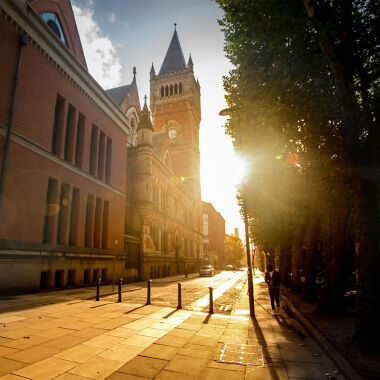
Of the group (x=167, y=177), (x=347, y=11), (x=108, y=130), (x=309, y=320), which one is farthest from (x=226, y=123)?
(x=167, y=177)

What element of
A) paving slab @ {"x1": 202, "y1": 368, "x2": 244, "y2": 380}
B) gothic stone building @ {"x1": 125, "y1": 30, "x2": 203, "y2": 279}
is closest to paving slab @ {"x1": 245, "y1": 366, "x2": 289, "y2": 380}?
paving slab @ {"x1": 202, "y1": 368, "x2": 244, "y2": 380}

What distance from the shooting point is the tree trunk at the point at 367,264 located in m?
6.29

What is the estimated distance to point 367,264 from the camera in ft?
21.1

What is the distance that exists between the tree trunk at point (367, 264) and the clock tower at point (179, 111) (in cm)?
4803

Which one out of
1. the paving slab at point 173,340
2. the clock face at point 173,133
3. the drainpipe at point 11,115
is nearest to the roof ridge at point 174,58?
the clock face at point 173,133

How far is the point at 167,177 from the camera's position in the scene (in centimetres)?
3844

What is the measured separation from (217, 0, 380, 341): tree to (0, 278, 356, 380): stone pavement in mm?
2255

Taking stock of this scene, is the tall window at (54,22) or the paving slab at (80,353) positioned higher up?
the tall window at (54,22)

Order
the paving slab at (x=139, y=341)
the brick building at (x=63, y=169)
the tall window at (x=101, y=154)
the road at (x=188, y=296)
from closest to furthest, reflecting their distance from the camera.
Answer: the paving slab at (x=139, y=341) < the road at (x=188, y=296) < the brick building at (x=63, y=169) < the tall window at (x=101, y=154)

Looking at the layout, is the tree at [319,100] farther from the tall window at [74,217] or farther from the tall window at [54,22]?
the tall window at [54,22]

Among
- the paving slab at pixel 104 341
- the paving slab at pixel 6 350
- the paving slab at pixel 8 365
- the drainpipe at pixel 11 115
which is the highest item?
the drainpipe at pixel 11 115

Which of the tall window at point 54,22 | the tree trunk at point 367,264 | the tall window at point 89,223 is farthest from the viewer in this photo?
the tall window at point 89,223

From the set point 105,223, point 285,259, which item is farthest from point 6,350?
point 285,259

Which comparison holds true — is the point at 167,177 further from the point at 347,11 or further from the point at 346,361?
the point at 346,361
